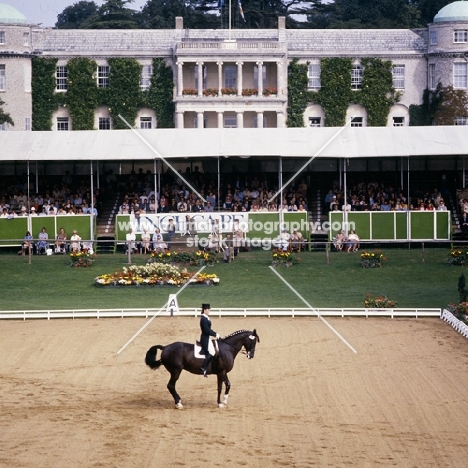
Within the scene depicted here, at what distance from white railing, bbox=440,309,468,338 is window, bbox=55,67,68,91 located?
45474 millimetres

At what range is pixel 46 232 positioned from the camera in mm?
45406

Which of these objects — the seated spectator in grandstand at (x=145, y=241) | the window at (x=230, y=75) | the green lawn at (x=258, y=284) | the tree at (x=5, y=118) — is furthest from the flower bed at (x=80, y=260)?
the window at (x=230, y=75)

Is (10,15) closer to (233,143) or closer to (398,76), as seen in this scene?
(398,76)

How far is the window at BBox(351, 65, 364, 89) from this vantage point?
244 ft

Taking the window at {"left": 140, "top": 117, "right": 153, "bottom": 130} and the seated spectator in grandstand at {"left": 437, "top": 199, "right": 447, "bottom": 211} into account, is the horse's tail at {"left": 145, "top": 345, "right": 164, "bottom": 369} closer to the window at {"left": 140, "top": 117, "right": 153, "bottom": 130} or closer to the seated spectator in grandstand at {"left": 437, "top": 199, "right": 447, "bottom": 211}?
the seated spectator in grandstand at {"left": 437, "top": 199, "right": 447, "bottom": 211}

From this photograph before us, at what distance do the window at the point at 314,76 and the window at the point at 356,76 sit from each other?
6.80 ft

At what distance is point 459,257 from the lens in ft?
135

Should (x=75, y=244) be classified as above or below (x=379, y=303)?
above

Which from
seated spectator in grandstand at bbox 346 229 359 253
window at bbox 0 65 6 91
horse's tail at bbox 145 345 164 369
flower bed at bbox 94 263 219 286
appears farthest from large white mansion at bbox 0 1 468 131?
horse's tail at bbox 145 345 164 369

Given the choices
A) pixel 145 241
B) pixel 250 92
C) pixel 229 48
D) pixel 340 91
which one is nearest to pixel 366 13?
pixel 340 91

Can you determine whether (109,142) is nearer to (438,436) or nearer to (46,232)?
(46,232)

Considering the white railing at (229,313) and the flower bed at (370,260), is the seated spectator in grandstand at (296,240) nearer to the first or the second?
the flower bed at (370,260)

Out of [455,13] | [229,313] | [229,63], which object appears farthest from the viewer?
[455,13]

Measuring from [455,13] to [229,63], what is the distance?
1415cm
